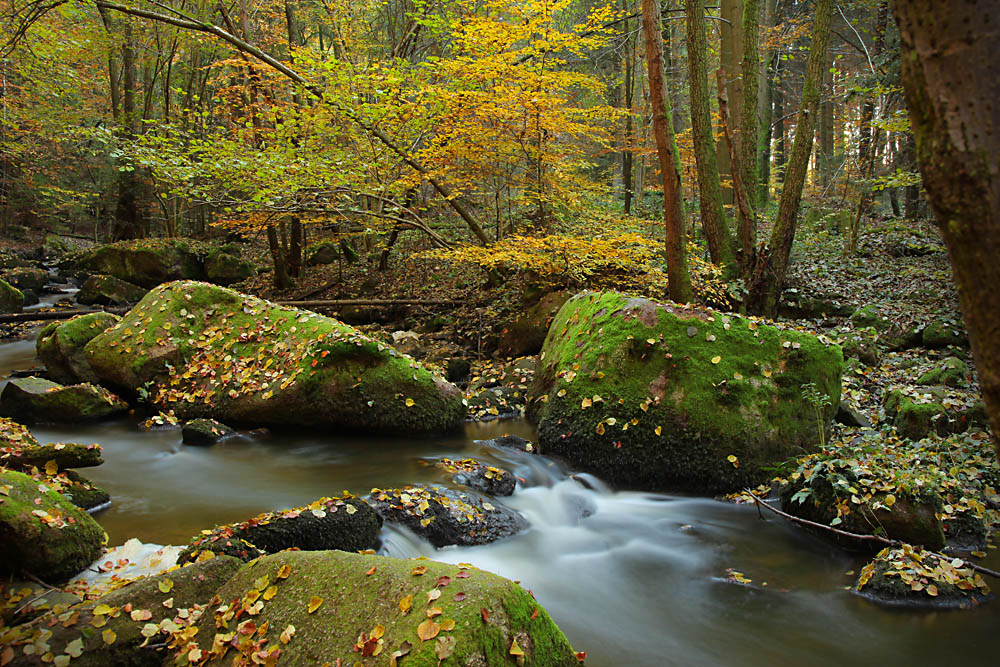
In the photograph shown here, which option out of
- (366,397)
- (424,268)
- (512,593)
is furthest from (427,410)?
(424,268)

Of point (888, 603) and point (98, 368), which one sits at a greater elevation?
point (98, 368)

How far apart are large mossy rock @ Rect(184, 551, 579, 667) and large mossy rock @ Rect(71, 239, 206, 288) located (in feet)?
55.8

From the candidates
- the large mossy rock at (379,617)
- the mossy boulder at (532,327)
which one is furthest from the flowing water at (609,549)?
the mossy boulder at (532,327)

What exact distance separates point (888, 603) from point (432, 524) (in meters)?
3.31

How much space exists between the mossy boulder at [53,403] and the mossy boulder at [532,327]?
20.0 ft

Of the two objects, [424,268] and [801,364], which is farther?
[424,268]

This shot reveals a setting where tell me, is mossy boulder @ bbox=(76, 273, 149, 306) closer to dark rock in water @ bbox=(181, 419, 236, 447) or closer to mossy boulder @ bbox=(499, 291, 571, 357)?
dark rock in water @ bbox=(181, 419, 236, 447)

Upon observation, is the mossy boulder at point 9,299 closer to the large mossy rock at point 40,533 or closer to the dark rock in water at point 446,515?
the large mossy rock at point 40,533

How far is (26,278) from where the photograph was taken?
664 inches

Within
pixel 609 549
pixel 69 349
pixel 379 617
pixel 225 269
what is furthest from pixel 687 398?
pixel 225 269

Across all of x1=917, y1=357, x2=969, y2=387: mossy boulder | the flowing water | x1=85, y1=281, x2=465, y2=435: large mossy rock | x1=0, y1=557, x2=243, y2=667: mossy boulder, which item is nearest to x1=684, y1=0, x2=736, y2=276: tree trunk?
x1=917, y1=357, x2=969, y2=387: mossy boulder

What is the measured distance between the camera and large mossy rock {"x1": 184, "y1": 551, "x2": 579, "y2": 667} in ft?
7.96

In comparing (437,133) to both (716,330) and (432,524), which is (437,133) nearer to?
(716,330)

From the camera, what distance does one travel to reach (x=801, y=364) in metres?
6.18
